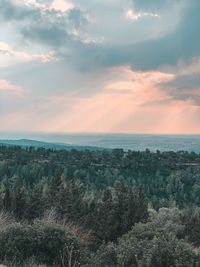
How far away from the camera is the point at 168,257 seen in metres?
9.59

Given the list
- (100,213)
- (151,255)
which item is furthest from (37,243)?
(100,213)

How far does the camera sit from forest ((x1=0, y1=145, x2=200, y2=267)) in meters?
11.1

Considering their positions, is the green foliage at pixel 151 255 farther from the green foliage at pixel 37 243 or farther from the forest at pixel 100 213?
the green foliage at pixel 37 243

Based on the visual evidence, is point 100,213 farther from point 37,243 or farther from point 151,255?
point 151,255

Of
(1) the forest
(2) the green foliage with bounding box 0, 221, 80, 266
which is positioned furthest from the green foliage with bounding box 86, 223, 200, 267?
(2) the green foliage with bounding box 0, 221, 80, 266

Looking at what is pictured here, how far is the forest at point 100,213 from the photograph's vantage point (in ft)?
36.5

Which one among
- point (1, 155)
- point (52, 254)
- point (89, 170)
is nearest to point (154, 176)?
point (89, 170)

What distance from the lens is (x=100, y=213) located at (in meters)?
34.3

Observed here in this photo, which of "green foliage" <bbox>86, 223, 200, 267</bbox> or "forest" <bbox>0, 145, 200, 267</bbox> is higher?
"green foliage" <bbox>86, 223, 200, 267</bbox>

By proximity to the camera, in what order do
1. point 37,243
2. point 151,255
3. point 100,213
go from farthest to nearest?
point 100,213 → point 37,243 → point 151,255

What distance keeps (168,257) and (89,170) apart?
3246 inches

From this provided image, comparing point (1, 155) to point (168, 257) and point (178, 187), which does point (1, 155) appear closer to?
point (178, 187)

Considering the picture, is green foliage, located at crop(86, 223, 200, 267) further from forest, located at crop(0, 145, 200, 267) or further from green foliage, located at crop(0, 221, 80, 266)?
green foliage, located at crop(0, 221, 80, 266)

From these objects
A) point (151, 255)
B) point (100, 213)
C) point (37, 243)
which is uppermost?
point (151, 255)
